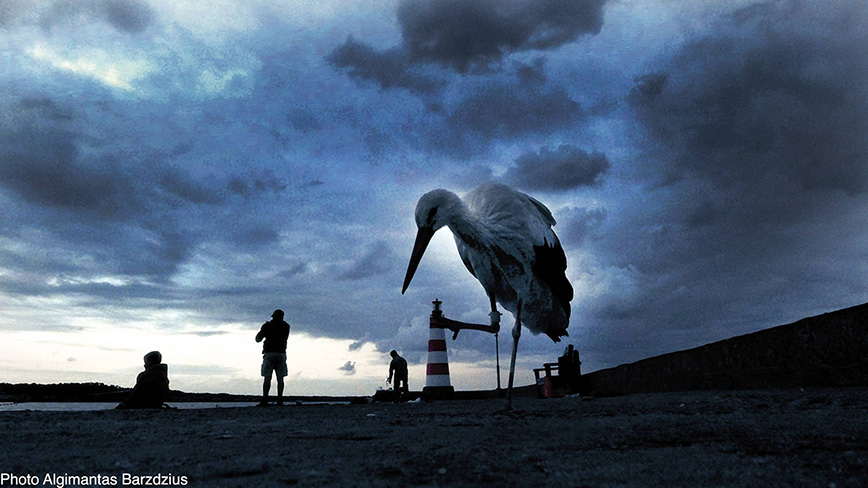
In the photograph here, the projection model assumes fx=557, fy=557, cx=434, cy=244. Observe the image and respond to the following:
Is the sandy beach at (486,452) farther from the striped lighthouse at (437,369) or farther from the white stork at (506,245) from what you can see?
the striped lighthouse at (437,369)

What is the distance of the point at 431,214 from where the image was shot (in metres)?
6.64

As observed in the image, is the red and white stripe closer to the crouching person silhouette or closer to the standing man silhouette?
the standing man silhouette

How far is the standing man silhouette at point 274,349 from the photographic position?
9.35 metres

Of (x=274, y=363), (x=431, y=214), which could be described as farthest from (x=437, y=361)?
(x=431, y=214)

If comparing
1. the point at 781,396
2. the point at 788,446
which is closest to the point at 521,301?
the point at 781,396

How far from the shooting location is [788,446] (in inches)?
89.6

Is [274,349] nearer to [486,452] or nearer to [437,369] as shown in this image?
[437,369]

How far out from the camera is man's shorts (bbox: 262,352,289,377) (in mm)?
9359

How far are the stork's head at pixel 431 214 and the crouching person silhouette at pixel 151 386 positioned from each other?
3.71m

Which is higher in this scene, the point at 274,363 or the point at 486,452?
the point at 274,363

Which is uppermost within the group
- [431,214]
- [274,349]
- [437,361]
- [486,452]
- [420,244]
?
[431,214]

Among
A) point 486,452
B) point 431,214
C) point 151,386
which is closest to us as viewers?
point 486,452

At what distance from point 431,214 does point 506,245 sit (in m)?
0.99

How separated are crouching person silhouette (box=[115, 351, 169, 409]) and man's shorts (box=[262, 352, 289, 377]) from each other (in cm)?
193
